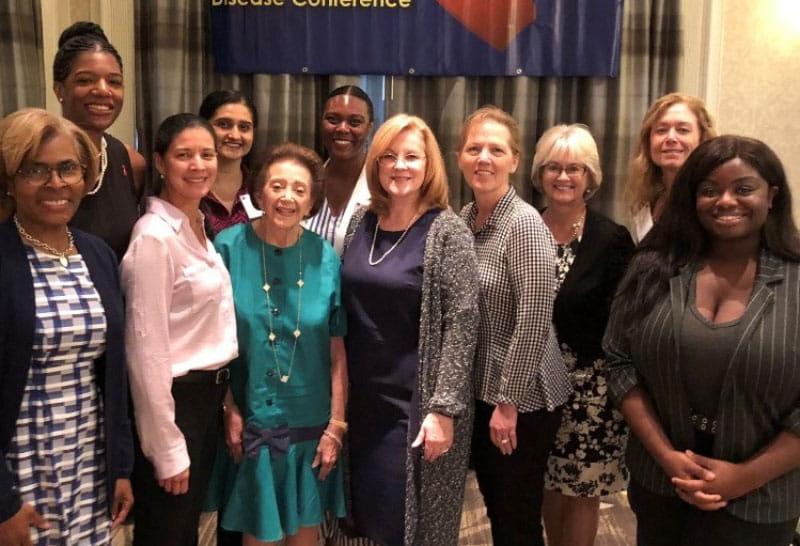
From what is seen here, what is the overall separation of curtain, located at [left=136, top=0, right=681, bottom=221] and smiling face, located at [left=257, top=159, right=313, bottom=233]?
175 cm

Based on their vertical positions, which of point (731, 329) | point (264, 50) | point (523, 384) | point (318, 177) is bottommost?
point (523, 384)

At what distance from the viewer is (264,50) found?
3.55m

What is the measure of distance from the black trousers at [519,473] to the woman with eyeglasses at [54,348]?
1042 millimetres

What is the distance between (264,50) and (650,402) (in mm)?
2678

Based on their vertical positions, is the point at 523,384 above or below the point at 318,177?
below

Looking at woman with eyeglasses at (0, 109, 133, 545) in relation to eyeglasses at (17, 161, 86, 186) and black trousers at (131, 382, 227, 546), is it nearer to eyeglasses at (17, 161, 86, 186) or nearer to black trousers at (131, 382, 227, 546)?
eyeglasses at (17, 161, 86, 186)

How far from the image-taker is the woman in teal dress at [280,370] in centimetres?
193

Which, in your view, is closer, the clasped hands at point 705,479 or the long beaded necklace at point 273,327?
the clasped hands at point 705,479

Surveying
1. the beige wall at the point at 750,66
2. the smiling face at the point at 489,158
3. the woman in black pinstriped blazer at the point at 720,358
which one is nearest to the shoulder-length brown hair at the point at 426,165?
the smiling face at the point at 489,158

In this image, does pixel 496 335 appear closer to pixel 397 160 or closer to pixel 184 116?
pixel 397 160

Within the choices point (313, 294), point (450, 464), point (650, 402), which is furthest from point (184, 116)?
point (650, 402)

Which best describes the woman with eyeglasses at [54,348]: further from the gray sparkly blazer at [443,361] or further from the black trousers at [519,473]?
the black trousers at [519,473]

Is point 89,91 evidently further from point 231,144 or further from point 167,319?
point 167,319

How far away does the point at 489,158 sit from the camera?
209 centimetres
